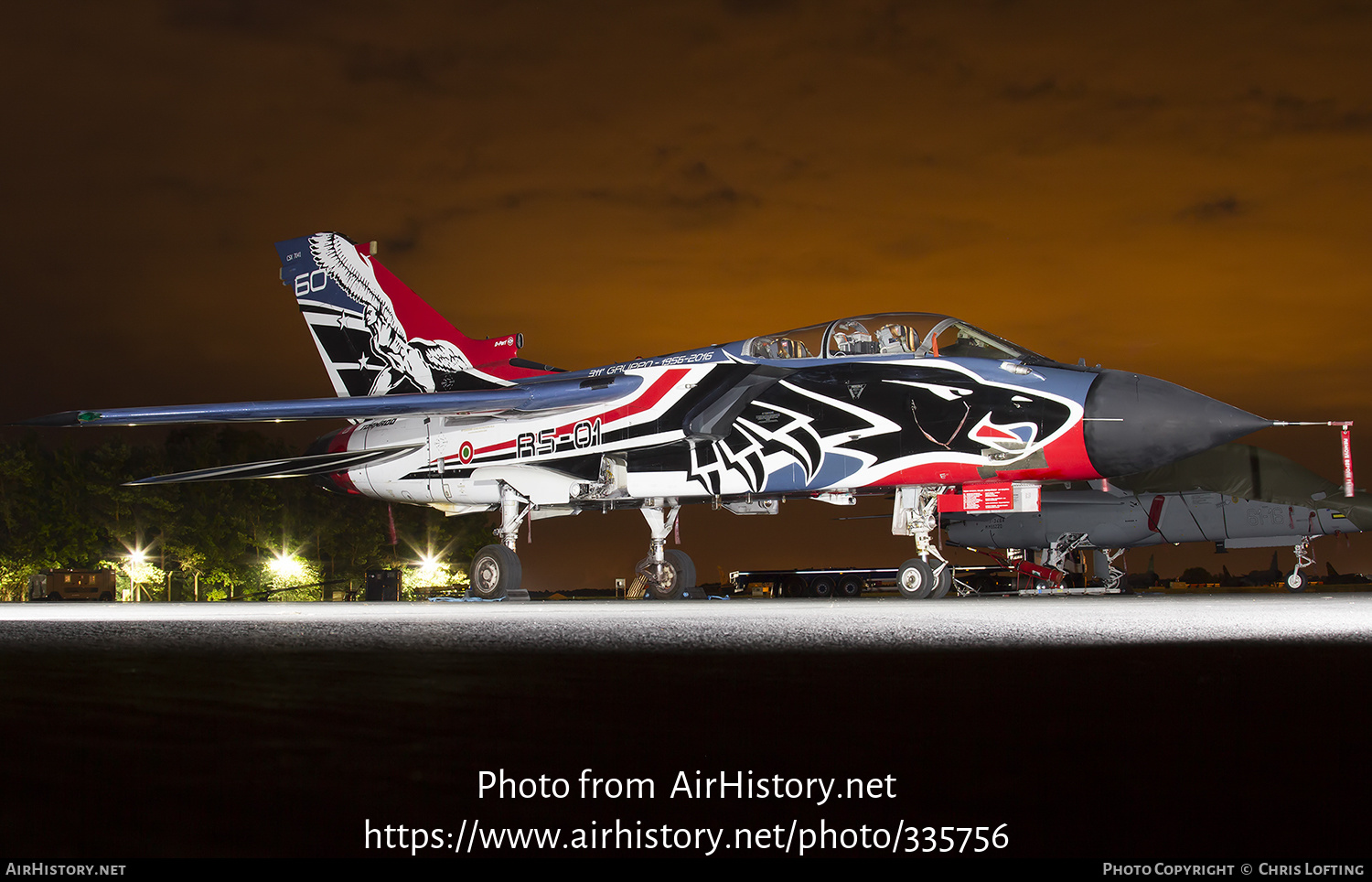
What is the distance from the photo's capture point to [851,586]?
32.0 m

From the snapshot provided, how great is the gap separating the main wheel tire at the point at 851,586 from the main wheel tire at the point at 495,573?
645 inches

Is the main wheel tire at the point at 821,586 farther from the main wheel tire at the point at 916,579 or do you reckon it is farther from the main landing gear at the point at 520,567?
the main wheel tire at the point at 916,579

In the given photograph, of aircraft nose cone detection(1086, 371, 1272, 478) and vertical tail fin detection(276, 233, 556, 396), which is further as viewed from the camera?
vertical tail fin detection(276, 233, 556, 396)

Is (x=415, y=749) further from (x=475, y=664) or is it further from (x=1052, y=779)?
(x=475, y=664)

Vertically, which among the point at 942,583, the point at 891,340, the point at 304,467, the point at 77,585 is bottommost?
the point at 77,585

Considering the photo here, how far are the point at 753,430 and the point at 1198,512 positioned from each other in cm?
1396

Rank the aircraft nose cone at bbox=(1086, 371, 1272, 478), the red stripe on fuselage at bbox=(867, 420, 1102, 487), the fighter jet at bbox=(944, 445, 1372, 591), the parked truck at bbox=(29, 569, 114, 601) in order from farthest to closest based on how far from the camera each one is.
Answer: the parked truck at bbox=(29, 569, 114, 601)
the fighter jet at bbox=(944, 445, 1372, 591)
the red stripe on fuselage at bbox=(867, 420, 1102, 487)
the aircraft nose cone at bbox=(1086, 371, 1272, 478)

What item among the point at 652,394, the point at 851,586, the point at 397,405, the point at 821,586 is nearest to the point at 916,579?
the point at 652,394

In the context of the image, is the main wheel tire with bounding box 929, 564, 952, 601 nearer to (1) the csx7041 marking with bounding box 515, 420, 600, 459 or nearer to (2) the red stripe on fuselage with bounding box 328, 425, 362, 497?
(1) the csx7041 marking with bounding box 515, 420, 600, 459

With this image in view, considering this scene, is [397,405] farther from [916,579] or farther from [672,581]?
[916,579]

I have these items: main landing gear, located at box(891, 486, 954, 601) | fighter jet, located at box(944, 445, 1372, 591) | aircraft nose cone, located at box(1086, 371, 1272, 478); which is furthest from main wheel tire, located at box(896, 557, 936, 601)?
fighter jet, located at box(944, 445, 1372, 591)

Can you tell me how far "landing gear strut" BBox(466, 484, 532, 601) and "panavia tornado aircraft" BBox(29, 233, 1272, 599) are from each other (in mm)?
26

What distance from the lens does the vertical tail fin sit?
63.8 ft

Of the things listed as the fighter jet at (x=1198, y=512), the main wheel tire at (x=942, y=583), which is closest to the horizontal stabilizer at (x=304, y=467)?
the main wheel tire at (x=942, y=583)
